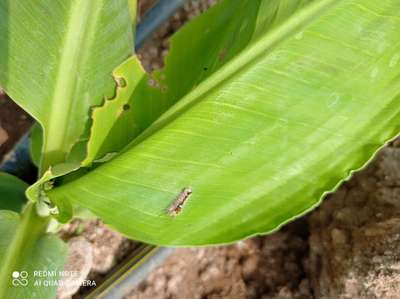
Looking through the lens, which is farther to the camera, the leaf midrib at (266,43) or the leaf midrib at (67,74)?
the leaf midrib at (67,74)

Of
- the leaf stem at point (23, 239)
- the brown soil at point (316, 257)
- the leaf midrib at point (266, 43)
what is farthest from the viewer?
the brown soil at point (316, 257)

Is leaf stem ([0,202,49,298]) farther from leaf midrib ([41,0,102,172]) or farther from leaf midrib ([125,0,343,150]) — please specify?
leaf midrib ([125,0,343,150])

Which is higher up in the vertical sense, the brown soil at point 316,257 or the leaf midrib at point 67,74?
the leaf midrib at point 67,74

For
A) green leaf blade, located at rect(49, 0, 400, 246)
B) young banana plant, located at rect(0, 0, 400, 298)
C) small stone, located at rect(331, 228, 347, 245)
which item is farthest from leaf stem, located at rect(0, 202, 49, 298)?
small stone, located at rect(331, 228, 347, 245)

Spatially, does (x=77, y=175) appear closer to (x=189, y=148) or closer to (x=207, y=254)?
(x=189, y=148)

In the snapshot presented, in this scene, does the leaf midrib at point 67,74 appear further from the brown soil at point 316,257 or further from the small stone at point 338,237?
the small stone at point 338,237

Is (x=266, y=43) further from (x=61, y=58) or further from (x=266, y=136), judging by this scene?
(x=61, y=58)

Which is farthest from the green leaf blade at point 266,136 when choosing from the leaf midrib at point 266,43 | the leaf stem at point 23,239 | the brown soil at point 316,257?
the brown soil at point 316,257

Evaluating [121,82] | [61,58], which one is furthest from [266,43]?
[61,58]
